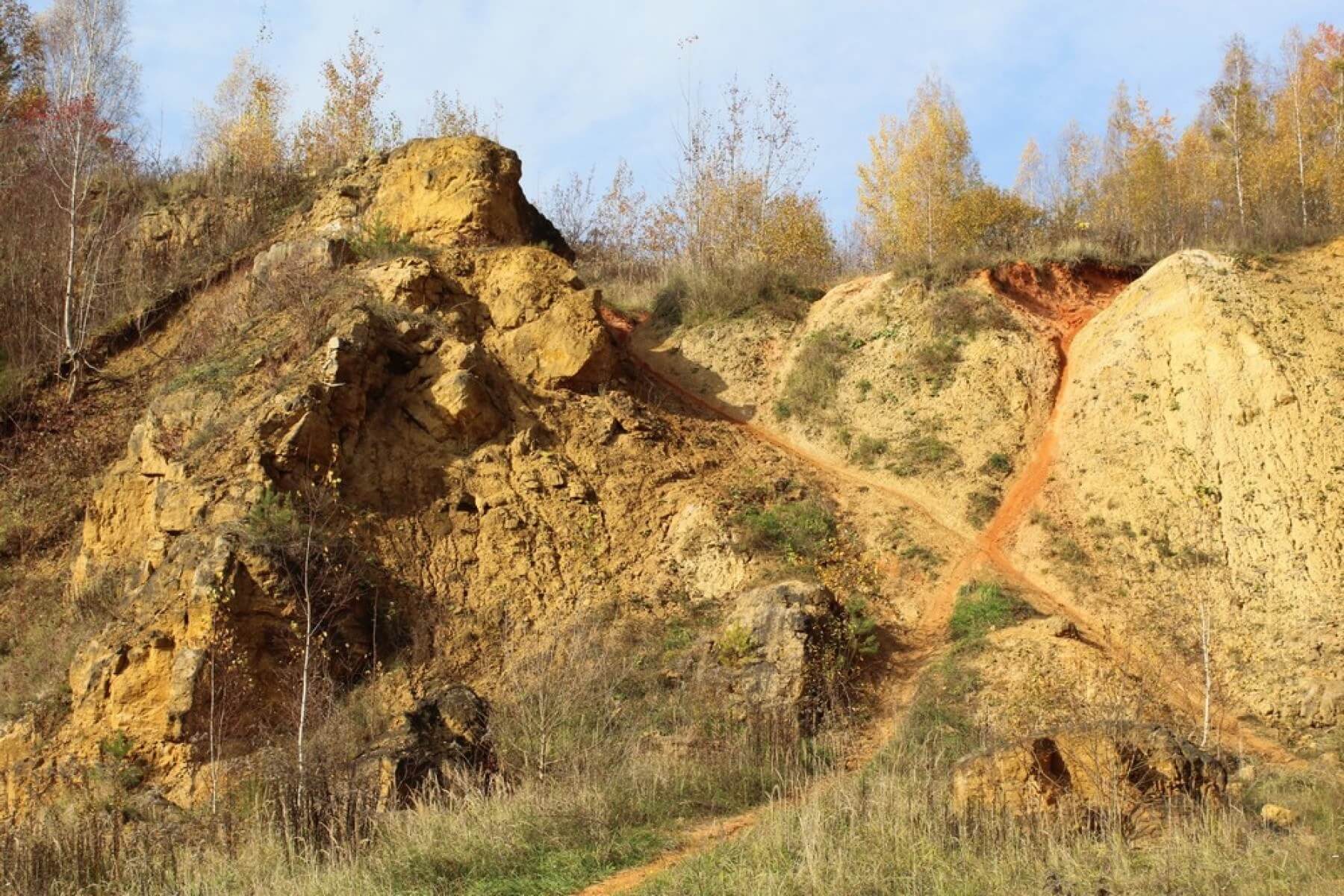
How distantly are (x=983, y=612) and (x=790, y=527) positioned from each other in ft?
9.52

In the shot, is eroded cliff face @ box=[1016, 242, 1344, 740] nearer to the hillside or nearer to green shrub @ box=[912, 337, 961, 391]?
the hillside

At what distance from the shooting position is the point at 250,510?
46.2ft

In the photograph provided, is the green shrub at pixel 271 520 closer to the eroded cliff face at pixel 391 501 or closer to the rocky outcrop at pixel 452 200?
the eroded cliff face at pixel 391 501

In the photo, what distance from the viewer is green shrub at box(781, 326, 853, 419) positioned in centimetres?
1970

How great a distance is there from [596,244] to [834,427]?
1592cm

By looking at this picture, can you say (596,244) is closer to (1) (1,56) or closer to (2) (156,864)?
(1) (1,56)

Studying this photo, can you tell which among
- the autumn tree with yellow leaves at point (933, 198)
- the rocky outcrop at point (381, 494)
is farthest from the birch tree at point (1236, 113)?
the rocky outcrop at point (381, 494)

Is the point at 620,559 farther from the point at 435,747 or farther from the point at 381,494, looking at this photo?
the point at 435,747

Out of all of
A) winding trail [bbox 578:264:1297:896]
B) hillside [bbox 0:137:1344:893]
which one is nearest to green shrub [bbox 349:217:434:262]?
hillside [bbox 0:137:1344:893]

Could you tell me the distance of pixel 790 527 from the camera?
16.3 metres

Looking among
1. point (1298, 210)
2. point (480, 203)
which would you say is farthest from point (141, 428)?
point (1298, 210)

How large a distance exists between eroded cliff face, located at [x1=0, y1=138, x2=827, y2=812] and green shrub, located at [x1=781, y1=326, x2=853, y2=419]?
169cm

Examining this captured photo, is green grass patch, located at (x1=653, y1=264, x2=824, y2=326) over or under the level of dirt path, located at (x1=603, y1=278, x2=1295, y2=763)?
over

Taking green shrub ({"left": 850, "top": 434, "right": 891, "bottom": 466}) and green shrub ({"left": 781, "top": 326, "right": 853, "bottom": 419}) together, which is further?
green shrub ({"left": 781, "top": 326, "right": 853, "bottom": 419})
